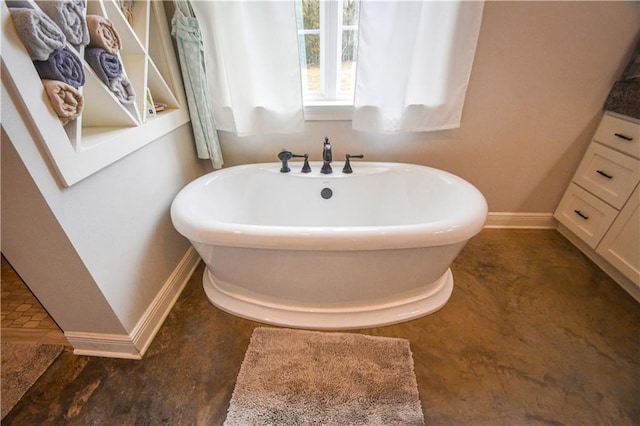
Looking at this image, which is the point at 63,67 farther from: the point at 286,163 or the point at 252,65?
the point at 286,163

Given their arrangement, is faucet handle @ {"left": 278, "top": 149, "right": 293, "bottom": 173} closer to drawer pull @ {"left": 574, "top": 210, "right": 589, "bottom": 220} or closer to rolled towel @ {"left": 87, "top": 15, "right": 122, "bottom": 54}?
rolled towel @ {"left": 87, "top": 15, "right": 122, "bottom": 54}

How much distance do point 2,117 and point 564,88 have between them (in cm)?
239

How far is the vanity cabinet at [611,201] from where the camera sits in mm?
1365

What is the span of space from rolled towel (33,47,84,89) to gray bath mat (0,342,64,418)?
1168 millimetres

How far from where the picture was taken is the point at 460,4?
4.22ft

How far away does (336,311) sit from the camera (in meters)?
1.31

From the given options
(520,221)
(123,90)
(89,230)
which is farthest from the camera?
(520,221)

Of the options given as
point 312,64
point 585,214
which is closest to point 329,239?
point 312,64

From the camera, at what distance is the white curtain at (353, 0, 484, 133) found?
1305mm

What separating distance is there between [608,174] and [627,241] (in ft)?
1.25

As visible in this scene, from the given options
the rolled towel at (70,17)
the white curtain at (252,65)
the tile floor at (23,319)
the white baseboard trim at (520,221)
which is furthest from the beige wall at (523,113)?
the tile floor at (23,319)

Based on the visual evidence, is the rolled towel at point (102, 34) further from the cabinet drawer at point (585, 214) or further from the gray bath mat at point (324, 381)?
the cabinet drawer at point (585, 214)

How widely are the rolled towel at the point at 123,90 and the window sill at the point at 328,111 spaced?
87 centimetres

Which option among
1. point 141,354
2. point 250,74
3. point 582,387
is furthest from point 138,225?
point 582,387
